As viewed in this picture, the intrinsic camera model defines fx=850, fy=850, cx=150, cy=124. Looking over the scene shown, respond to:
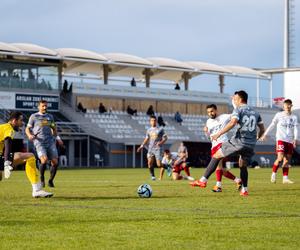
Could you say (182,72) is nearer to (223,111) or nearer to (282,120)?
(223,111)

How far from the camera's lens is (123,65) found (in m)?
70.1

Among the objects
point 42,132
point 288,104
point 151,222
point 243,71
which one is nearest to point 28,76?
point 243,71

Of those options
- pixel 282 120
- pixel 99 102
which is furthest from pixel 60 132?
pixel 282 120

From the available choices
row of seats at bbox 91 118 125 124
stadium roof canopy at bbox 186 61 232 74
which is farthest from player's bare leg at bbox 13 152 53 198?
stadium roof canopy at bbox 186 61 232 74

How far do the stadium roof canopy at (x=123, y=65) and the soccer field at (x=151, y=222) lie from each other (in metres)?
47.0

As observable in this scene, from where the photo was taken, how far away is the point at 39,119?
20766mm

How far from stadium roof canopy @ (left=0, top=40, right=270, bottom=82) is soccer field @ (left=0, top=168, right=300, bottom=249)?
47.0 m

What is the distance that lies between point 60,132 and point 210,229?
164 ft

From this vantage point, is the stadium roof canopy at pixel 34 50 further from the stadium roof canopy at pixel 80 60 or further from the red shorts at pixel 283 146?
the red shorts at pixel 283 146

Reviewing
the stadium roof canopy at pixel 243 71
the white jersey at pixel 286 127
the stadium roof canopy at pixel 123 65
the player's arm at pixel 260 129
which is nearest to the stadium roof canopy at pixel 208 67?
the stadium roof canopy at pixel 123 65

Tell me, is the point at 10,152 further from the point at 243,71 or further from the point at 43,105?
A: the point at 243,71

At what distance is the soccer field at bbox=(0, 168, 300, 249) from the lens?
29.4ft

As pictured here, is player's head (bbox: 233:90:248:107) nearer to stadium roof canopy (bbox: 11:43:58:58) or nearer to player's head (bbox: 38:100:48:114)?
player's head (bbox: 38:100:48:114)

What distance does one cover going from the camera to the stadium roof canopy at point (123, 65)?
6376 centimetres
